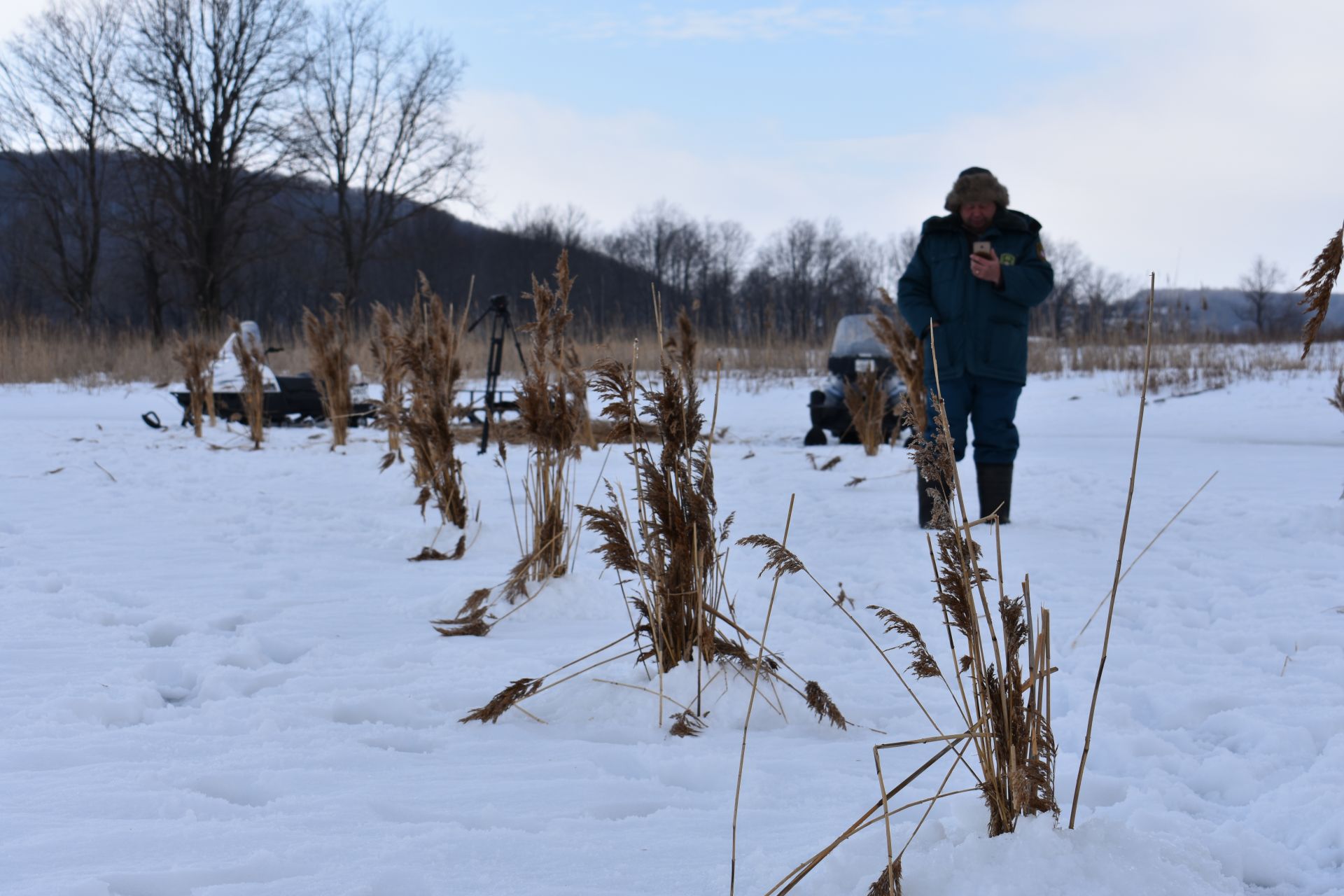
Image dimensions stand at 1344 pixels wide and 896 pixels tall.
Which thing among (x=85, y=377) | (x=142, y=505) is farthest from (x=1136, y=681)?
(x=85, y=377)

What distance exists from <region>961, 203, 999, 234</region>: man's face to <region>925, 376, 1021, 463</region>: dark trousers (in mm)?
664

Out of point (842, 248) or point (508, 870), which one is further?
point (842, 248)

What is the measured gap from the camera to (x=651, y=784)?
5.29ft

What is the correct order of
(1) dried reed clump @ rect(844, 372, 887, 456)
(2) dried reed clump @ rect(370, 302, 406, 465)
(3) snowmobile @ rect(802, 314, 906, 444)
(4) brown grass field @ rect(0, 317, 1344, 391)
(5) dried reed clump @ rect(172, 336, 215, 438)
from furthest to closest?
(4) brown grass field @ rect(0, 317, 1344, 391) < (3) snowmobile @ rect(802, 314, 906, 444) < (5) dried reed clump @ rect(172, 336, 215, 438) < (1) dried reed clump @ rect(844, 372, 887, 456) < (2) dried reed clump @ rect(370, 302, 406, 465)

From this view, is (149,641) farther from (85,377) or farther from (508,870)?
(85,377)

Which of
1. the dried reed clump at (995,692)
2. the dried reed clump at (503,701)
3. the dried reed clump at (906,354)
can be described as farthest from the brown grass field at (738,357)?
the dried reed clump at (995,692)

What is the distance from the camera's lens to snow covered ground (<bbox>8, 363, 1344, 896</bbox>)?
1.28 meters

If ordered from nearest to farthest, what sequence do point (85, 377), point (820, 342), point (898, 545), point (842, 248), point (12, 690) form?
point (12, 690)
point (898, 545)
point (85, 377)
point (820, 342)
point (842, 248)

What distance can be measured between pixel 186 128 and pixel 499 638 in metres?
25.8

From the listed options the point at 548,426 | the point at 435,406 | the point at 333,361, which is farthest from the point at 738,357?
the point at 548,426

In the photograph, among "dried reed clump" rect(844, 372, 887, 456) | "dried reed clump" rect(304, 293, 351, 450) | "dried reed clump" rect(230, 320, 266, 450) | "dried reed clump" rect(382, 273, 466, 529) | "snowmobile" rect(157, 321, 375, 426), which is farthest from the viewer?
"snowmobile" rect(157, 321, 375, 426)

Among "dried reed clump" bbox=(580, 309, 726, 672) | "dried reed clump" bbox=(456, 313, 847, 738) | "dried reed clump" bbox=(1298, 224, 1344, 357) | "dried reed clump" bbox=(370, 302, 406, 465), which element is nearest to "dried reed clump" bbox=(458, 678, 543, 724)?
"dried reed clump" bbox=(456, 313, 847, 738)

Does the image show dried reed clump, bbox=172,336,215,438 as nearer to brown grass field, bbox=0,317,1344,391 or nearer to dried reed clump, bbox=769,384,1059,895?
brown grass field, bbox=0,317,1344,391

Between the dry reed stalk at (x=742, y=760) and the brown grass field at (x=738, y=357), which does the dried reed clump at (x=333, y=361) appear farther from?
the brown grass field at (x=738, y=357)
